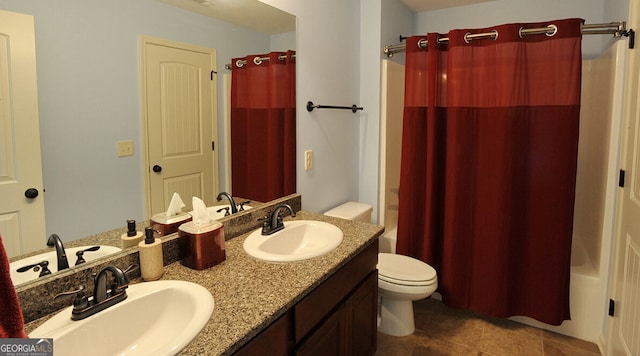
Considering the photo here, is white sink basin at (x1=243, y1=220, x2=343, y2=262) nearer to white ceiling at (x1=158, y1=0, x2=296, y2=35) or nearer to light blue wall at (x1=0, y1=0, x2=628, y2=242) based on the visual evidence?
light blue wall at (x1=0, y1=0, x2=628, y2=242)

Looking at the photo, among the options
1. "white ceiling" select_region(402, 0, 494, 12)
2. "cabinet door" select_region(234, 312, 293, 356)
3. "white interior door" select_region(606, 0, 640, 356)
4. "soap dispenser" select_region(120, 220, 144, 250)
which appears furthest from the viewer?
"white ceiling" select_region(402, 0, 494, 12)

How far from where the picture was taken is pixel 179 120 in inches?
54.6

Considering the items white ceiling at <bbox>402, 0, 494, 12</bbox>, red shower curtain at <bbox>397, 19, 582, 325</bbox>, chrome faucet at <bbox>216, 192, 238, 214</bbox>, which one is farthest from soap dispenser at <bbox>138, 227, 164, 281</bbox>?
white ceiling at <bbox>402, 0, 494, 12</bbox>

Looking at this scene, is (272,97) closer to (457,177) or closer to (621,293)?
(457,177)

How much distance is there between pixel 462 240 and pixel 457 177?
1.36 ft

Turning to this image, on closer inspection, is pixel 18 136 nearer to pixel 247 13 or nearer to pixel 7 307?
pixel 7 307

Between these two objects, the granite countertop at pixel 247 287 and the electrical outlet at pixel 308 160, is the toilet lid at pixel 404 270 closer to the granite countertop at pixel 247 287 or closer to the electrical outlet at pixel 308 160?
the granite countertop at pixel 247 287

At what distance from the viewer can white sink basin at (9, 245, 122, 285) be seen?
1010 millimetres

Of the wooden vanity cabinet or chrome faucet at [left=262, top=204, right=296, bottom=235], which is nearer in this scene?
the wooden vanity cabinet

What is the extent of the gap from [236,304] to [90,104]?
749 millimetres

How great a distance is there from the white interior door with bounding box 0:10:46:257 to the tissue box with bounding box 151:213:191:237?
38cm

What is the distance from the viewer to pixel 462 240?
93.5 inches

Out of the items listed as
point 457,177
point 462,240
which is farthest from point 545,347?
point 457,177

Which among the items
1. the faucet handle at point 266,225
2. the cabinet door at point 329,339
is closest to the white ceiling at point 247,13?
the faucet handle at point 266,225
